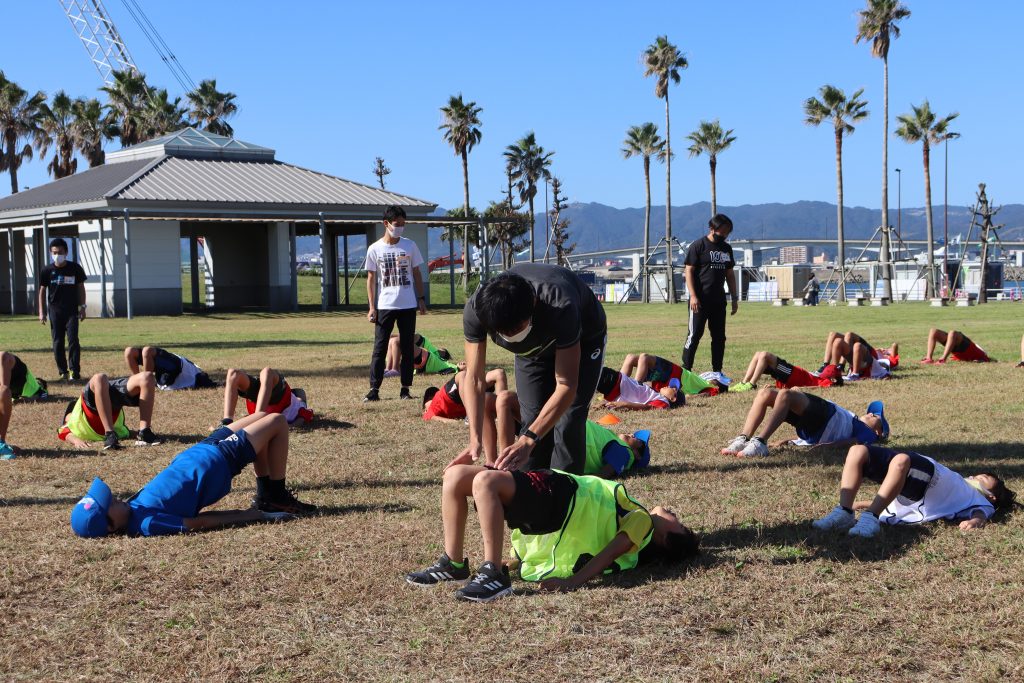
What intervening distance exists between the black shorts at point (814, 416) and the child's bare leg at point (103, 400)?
509 cm

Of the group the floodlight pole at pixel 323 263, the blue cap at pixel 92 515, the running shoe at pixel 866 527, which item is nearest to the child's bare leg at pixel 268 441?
the blue cap at pixel 92 515

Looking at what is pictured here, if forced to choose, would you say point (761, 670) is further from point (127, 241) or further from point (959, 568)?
point (127, 241)

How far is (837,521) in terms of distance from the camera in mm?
5363

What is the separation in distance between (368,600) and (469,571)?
54 centimetres

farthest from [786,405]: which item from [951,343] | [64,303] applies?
[64,303]

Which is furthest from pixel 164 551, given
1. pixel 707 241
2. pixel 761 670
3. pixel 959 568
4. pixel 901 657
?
pixel 707 241

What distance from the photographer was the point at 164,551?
16.9ft

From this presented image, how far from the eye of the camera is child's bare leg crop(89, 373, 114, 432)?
809 cm

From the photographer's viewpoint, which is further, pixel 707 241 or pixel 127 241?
pixel 127 241

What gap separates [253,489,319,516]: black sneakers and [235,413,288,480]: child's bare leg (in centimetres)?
12

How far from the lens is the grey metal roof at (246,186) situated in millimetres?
36250

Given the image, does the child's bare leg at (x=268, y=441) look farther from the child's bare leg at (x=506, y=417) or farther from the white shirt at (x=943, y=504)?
the white shirt at (x=943, y=504)

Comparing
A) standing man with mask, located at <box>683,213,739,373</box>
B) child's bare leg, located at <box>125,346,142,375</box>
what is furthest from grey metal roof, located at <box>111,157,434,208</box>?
standing man with mask, located at <box>683,213,739,373</box>

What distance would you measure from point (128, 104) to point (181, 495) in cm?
5501
